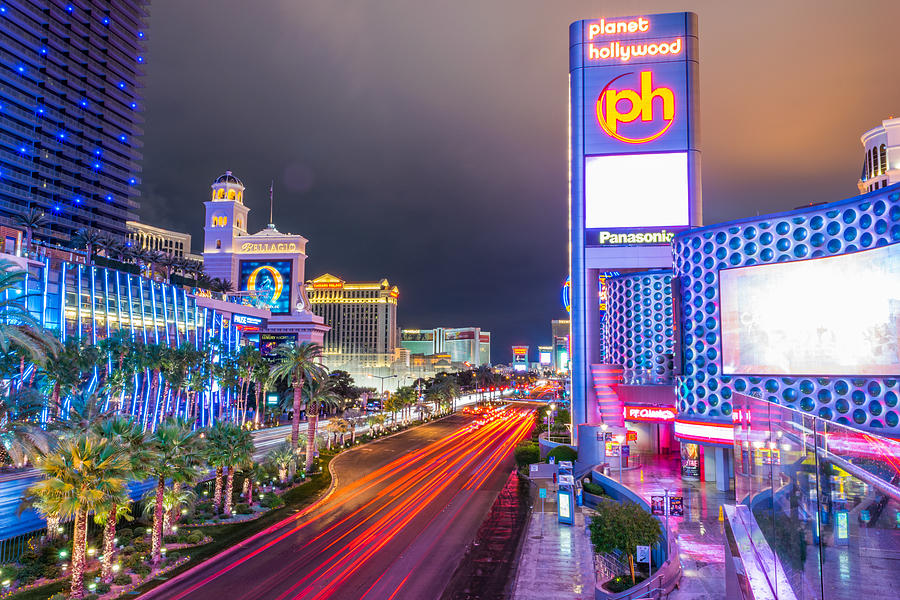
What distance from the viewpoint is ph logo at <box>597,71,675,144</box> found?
5788 cm

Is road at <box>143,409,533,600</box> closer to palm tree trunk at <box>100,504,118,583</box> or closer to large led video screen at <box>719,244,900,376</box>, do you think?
palm tree trunk at <box>100,504,118,583</box>

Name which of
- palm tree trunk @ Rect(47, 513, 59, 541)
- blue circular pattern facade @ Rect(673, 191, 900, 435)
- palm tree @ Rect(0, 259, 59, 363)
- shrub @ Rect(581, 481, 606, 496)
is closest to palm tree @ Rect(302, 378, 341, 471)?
palm tree trunk @ Rect(47, 513, 59, 541)

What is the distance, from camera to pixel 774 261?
36.1 m

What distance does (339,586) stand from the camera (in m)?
25.7

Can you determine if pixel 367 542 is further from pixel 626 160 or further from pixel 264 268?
pixel 264 268

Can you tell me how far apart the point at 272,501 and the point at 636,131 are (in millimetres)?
48032

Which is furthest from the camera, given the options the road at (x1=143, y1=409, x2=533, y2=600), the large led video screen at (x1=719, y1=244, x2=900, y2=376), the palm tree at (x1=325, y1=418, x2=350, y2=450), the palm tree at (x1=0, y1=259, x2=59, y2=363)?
the palm tree at (x1=325, y1=418, x2=350, y2=450)

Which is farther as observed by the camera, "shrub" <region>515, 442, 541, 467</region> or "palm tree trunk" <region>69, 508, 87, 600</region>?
"shrub" <region>515, 442, 541, 467</region>

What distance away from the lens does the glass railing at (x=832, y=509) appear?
4.20 metres

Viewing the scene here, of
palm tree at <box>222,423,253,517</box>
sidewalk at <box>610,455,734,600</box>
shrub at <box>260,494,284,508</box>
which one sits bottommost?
shrub at <box>260,494,284,508</box>

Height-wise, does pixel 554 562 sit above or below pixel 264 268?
below

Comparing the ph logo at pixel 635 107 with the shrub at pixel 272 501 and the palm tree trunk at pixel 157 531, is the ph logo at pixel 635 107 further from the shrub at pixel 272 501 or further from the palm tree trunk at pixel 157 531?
the palm tree trunk at pixel 157 531

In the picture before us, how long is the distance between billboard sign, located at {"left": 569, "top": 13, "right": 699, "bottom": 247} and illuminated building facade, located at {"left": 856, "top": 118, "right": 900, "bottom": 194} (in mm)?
52460

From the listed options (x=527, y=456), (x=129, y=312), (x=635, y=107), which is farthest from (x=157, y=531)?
(x=635, y=107)
